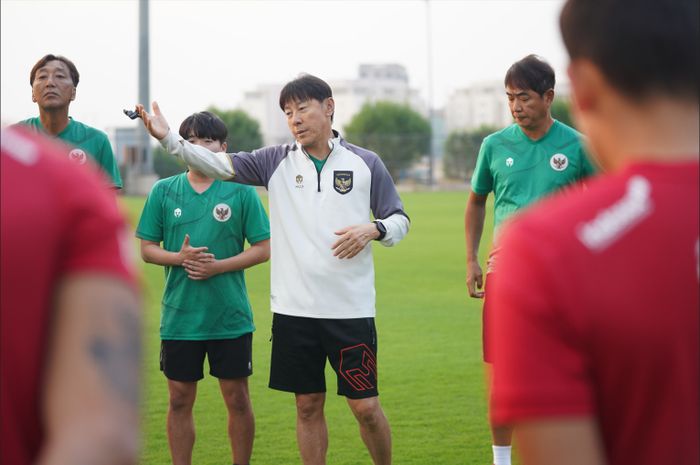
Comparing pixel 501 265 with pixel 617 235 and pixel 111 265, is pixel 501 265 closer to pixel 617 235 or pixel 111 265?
pixel 617 235

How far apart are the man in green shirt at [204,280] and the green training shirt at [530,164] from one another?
4.81 feet

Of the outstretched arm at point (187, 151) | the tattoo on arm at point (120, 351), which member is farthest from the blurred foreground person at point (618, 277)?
the outstretched arm at point (187, 151)

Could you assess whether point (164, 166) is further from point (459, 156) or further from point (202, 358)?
point (202, 358)

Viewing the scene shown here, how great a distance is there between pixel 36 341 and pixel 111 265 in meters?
0.17

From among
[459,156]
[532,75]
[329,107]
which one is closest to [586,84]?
[532,75]

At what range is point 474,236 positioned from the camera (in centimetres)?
640

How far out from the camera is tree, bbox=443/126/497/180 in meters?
60.4

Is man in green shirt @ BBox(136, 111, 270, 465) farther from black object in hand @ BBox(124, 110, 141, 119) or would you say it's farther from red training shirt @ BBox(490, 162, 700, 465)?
red training shirt @ BBox(490, 162, 700, 465)

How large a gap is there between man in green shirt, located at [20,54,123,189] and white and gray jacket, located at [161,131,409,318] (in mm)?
982

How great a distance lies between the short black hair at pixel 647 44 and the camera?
5.21 feet

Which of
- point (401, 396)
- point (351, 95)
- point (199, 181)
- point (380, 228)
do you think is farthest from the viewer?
point (351, 95)

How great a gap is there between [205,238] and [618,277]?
4.68m

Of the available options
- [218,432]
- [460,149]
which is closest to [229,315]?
[218,432]

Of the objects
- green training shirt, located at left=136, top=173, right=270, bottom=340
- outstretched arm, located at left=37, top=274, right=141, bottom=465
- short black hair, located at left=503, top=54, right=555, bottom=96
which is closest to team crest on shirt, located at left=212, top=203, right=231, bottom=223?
green training shirt, located at left=136, top=173, right=270, bottom=340
